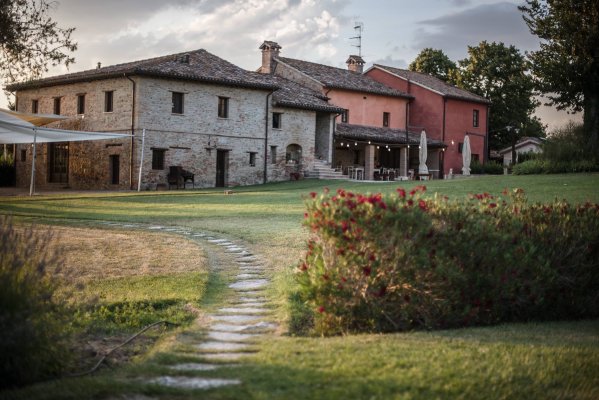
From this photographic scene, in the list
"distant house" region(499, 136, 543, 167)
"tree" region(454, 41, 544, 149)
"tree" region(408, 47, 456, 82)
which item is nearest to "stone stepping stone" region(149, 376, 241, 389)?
"tree" region(454, 41, 544, 149)

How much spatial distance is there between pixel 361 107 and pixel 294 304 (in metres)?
34.9

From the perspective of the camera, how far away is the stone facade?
30.3 meters

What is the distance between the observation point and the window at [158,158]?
30469mm

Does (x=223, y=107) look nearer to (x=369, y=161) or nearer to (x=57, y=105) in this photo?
(x=57, y=105)

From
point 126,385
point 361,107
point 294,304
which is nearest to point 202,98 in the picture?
point 361,107

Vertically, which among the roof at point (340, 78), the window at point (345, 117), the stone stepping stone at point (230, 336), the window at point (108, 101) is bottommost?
the stone stepping stone at point (230, 336)

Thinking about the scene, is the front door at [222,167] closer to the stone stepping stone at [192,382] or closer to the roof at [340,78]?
the roof at [340,78]

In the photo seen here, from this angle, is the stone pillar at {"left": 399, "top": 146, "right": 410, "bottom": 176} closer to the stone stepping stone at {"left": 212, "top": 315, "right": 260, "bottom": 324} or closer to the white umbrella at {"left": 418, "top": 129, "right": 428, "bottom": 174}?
the white umbrella at {"left": 418, "top": 129, "right": 428, "bottom": 174}

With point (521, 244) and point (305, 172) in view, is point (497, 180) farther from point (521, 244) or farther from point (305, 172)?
point (521, 244)

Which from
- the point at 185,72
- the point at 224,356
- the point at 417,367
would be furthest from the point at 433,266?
the point at 185,72

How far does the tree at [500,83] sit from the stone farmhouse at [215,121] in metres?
10.5

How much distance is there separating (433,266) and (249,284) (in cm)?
349

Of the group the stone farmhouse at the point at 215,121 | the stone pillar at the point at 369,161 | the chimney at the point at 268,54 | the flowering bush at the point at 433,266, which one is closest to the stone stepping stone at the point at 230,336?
the flowering bush at the point at 433,266

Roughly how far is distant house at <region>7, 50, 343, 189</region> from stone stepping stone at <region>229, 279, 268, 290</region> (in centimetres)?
2125
